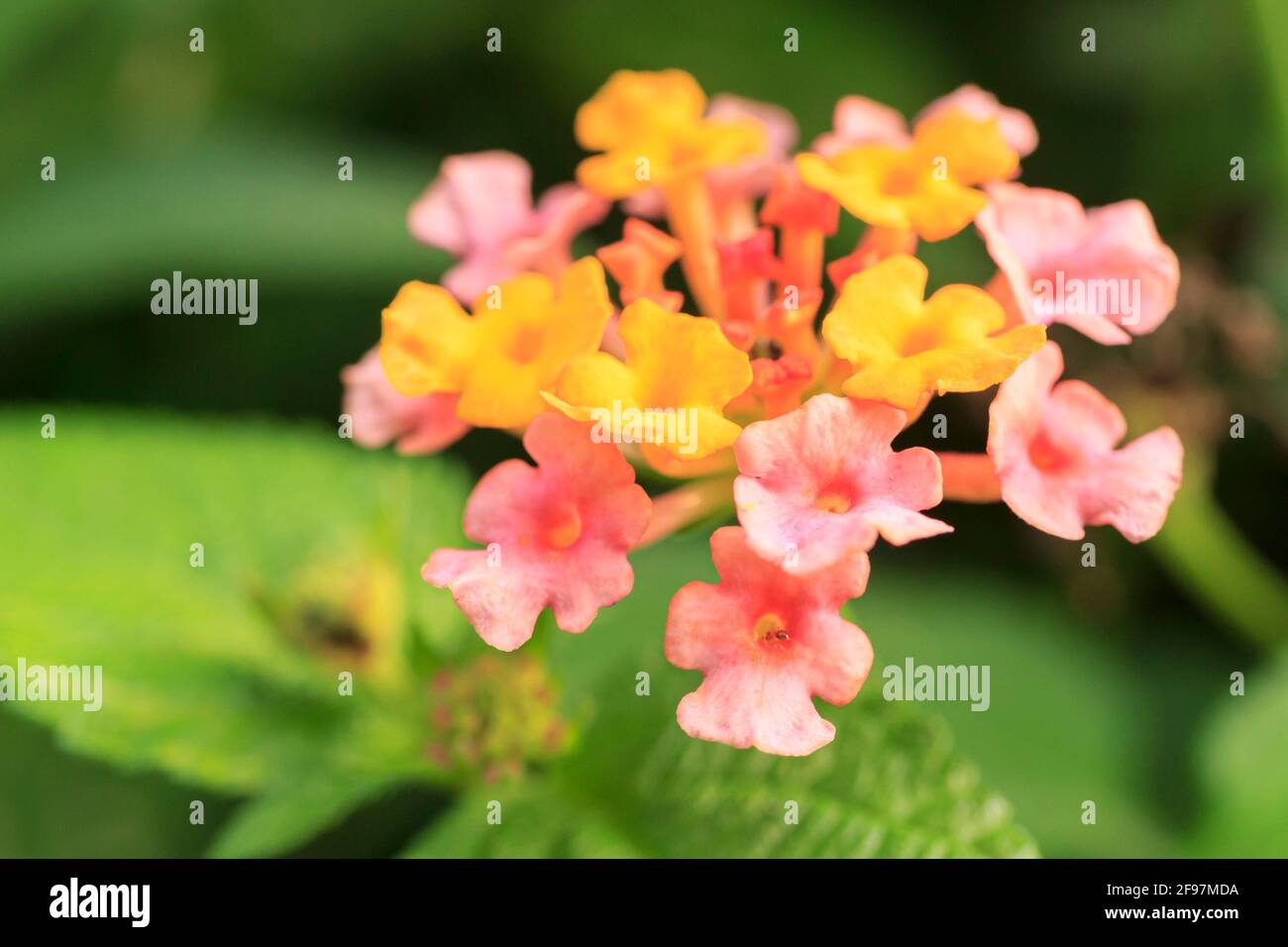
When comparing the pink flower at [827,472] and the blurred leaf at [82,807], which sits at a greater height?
the pink flower at [827,472]

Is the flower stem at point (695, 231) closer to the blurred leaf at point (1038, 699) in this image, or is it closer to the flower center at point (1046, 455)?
the flower center at point (1046, 455)

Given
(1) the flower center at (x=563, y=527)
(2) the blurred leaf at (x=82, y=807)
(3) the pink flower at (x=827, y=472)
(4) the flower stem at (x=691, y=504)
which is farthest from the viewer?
(2) the blurred leaf at (x=82, y=807)

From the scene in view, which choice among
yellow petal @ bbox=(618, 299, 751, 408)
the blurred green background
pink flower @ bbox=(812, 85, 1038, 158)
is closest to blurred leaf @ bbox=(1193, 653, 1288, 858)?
the blurred green background

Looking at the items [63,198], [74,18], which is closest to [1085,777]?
[63,198]

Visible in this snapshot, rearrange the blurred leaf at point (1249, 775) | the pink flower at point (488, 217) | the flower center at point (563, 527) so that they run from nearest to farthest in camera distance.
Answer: the flower center at point (563, 527) < the pink flower at point (488, 217) < the blurred leaf at point (1249, 775)

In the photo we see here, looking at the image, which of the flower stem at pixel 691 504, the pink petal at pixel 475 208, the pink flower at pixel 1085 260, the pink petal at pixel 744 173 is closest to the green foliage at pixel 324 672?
the flower stem at pixel 691 504

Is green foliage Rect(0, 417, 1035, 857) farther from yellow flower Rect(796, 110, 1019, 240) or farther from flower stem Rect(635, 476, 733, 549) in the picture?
yellow flower Rect(796, 110, 1019, 240)

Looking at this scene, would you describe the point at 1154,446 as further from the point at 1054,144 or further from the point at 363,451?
→ the point at 1054,144
